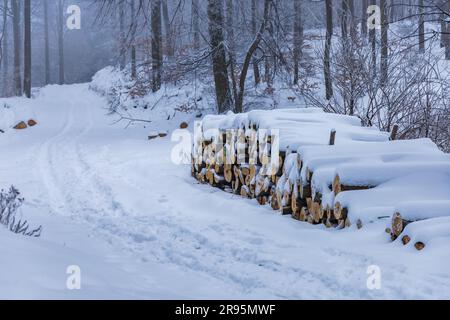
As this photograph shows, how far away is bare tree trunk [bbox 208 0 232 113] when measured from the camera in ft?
46.0

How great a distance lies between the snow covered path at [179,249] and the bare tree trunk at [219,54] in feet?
A: 13.9

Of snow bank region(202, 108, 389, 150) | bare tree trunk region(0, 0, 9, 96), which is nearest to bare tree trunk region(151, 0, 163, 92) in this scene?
snow bank region(202, 108, 389, 150)

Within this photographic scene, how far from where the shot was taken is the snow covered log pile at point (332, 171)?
585 cm

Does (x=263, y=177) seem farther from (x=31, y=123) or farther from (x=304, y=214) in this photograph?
(x=31, y=123)

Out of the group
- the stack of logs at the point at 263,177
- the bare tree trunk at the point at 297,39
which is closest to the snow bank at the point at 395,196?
the stack of logs at the point at 263,177

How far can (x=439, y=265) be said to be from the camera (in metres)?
4.77

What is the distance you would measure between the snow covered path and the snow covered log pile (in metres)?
0.23

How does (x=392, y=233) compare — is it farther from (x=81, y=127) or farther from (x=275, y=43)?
(x=81, y=127)

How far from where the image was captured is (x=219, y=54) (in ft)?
47.6

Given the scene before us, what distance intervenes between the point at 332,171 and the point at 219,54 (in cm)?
863

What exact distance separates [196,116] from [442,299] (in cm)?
1448

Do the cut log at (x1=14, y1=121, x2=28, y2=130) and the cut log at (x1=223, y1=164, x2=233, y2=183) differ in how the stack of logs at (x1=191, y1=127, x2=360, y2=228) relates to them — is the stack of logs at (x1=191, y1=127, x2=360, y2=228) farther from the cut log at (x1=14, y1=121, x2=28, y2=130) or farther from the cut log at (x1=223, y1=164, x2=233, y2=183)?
the cut log at (x1=14, y1=121, x2=28, y2=130)

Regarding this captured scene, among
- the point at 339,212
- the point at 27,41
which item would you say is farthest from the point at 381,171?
the point at 27,41
